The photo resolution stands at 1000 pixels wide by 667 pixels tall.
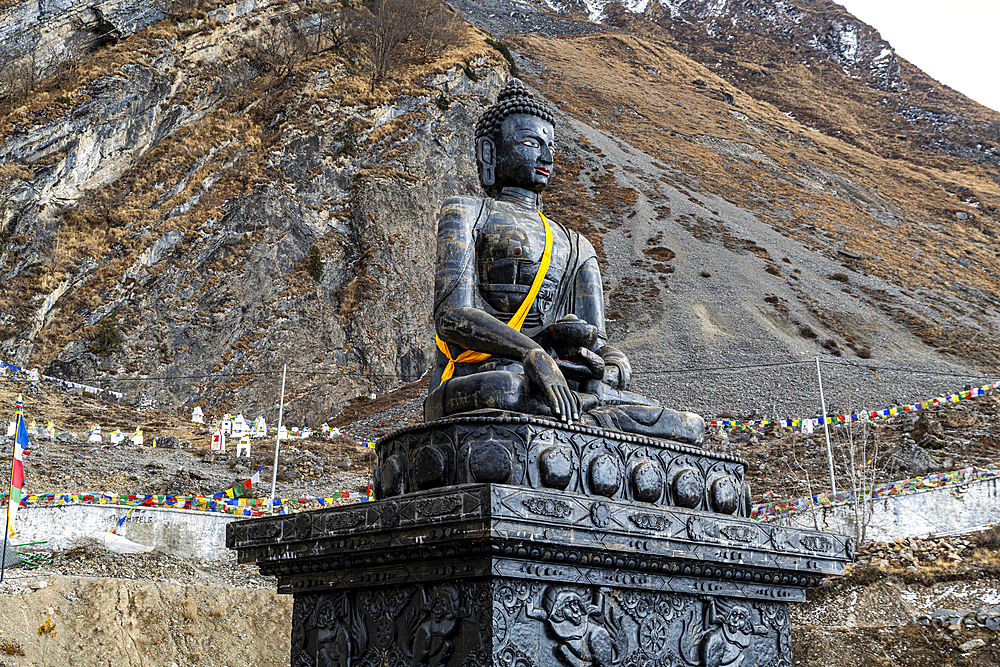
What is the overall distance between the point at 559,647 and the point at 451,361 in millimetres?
2096

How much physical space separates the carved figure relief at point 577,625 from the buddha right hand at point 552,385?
0.93m

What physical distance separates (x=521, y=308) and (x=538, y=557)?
2105mm

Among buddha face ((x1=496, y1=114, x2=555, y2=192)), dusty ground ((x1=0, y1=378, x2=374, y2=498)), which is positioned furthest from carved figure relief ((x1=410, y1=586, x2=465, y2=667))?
dusty ground ((x1=0, y1=378, x2=374, y2=498))

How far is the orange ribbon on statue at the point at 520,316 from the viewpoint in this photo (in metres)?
5.50

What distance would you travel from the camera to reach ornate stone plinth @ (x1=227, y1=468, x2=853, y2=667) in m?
4.01

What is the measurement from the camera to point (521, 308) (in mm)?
5828

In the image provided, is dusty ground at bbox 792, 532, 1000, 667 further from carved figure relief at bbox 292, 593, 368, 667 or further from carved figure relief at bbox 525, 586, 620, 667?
carved figure relief at bbox 292, 593, 368, 667

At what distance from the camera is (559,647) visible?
414 centimetres

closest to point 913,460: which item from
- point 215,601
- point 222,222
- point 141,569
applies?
point 215,601

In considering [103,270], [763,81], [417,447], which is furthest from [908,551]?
[763,81]

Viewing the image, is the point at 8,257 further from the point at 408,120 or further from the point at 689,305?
the point at 689,305

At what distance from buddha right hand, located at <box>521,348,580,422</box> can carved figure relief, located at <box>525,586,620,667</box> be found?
3.06 ft

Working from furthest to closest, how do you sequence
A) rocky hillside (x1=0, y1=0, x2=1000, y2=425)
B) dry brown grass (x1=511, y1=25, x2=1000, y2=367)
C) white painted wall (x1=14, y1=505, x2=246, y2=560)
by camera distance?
1. dry brown grass (x1=511, y1=25, x2=1000, y2=367)
2. rocky hillside (x1=0, y1=0, x2=1000, y2=425)
3. white painted wall (x1=14, y1=505, x2=246, y2=560)

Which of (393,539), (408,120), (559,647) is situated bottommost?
(559,647)
